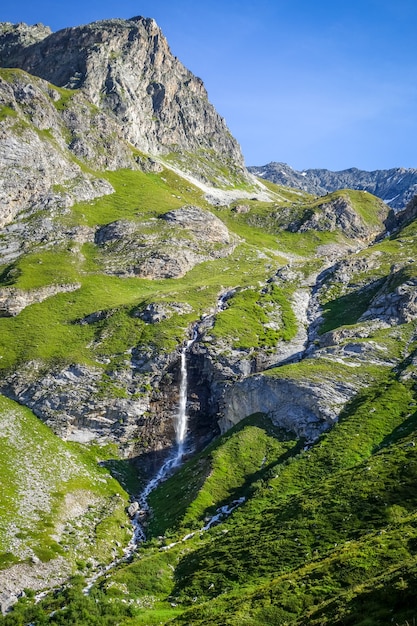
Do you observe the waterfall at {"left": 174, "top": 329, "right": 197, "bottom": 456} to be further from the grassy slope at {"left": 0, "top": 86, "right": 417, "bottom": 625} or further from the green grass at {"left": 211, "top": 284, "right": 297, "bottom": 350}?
the green grass at {"left": 211, "top": 284, "right": 297, "bottom": 350}

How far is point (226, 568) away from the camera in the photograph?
39219mm

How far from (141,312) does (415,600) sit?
8436 centimetres

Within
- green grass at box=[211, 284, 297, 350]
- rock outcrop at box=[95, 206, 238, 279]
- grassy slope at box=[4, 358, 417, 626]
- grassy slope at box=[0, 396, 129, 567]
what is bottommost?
grassy slope at box=[4, 358, 417, 626]

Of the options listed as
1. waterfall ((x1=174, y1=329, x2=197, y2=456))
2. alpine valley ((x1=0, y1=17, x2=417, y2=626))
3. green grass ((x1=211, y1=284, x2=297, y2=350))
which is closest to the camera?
alpine valley ((x1=0, y1=17, x2=417, y2=626))

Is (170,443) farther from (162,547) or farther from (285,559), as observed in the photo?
(285,559)

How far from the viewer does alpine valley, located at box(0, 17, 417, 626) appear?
3750 centimetres

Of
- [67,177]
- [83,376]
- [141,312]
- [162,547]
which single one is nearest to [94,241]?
[67,177]

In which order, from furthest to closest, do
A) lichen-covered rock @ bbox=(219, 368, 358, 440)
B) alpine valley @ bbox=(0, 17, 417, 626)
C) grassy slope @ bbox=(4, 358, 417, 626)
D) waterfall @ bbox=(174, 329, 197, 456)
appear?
waterfall @ bbox=(174, 329, 197, 456) < lichen-covered rock @ bbox=(219, 368, 358, 440) < alpine valley @ bbox=(0, 17, 417, 626) < grassy slope @ bbox=(4, 358, 417, 626)

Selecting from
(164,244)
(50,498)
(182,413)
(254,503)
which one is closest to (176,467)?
(182,413)

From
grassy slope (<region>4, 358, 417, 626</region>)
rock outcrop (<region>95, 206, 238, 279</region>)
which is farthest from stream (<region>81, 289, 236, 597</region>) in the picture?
rock outcrop (<region>95, 206, 238, 279</region>)

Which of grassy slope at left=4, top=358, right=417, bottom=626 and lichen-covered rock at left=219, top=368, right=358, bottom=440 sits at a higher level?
lichen-covered rock at left=219, top=368, right=358, bottom=440

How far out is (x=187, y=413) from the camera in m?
81.0

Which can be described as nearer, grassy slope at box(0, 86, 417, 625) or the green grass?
grassy slope at box(0, 86, 417, 625)

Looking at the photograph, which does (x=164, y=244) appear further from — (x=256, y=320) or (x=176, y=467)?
(x=176, y=467)
